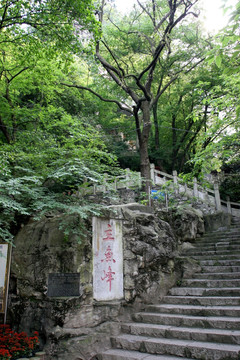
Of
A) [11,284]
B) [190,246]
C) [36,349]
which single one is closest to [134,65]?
[190,246]

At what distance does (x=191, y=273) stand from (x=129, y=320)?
2336 millimetres

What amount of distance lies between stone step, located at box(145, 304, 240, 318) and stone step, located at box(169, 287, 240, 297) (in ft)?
1.67

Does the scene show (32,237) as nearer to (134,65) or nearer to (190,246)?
(190,246)

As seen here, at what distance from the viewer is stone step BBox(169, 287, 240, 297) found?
20.1ft

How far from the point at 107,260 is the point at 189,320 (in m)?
1.93

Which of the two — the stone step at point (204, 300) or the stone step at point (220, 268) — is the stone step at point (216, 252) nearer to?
the stone step at point (220, 268)

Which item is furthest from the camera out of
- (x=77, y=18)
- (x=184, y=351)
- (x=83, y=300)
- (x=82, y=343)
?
(x=77, y=18)

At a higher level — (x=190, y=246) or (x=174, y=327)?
(x=190, y=246)

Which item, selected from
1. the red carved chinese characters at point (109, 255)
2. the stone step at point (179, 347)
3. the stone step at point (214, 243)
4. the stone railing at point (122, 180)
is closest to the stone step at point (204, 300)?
the stone step at point (179, 347)

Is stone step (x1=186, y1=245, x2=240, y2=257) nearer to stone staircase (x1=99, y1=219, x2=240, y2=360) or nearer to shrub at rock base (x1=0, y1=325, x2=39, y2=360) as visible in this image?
stone staircase (x1=99, y1=219, x2=240, y2=360)

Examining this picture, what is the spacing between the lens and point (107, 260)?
5773 mm

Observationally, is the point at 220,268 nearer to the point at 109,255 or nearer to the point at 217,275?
the point at 217,275

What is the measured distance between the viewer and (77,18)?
23.3ft

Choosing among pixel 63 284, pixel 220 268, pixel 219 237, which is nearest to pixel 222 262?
pixel 220 268
